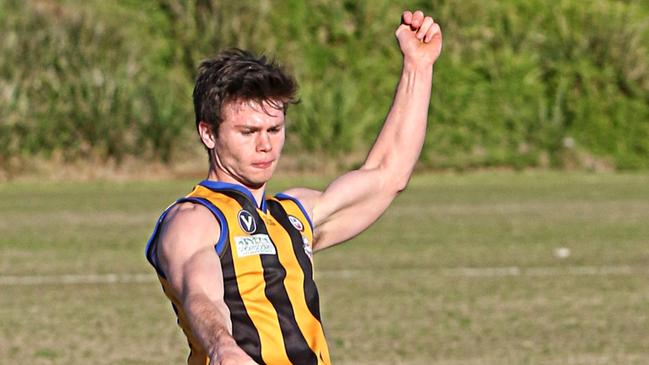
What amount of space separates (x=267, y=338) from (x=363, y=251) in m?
12.2

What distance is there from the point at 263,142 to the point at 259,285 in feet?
1.35

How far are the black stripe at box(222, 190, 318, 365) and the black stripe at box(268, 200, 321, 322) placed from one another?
10cm

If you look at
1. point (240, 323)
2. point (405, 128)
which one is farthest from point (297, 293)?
point (405, 128)

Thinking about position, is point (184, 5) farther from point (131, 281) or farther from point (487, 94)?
point (131, 281)

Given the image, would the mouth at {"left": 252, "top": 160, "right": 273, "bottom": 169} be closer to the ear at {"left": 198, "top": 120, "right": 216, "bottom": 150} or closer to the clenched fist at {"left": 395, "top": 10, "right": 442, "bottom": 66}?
the ear at {"left": 198, "top": 120, "right": 216, "bottom": 150}

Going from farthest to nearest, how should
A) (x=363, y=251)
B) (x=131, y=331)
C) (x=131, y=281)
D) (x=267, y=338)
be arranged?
(x=363, y=251) < (x=131, y=281) < (x=131, y=331) < (x=267, y=338)

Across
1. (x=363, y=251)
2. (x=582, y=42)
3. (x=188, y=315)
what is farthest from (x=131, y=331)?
(x=582, y=42)

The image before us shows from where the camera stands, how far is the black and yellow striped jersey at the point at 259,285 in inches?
170

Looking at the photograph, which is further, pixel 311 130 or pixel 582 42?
pixel 582 42

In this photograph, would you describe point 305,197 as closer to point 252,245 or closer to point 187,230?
point 252,245

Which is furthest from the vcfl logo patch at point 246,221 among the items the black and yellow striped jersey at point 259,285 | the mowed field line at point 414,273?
the mowed field line at point 414,273

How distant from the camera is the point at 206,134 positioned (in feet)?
14.5

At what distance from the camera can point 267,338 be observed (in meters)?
4.35

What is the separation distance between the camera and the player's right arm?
12.9 ft
